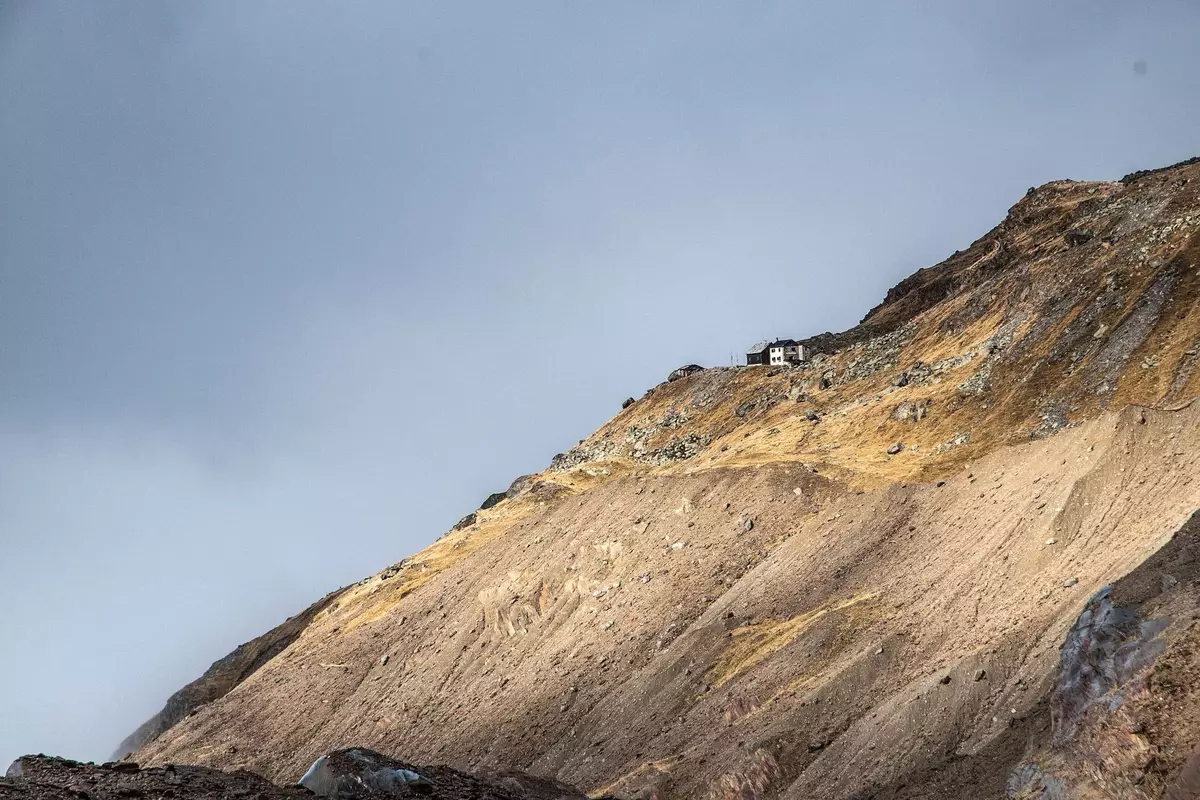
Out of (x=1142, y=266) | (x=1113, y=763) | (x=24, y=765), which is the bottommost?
(x=1113, y=763)

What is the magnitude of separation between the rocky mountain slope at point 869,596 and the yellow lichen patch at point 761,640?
5.1 inches

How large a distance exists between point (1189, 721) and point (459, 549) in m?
49.9

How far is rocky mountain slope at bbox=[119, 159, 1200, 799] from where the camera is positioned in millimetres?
19703

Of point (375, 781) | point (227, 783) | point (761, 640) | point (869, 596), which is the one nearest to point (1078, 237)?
point (869, 596)

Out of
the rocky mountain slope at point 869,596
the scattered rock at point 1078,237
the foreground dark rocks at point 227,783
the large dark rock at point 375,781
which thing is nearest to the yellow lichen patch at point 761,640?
the rocky mountain slope at point 869,596

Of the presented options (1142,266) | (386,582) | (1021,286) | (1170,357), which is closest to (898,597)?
(1170,357)

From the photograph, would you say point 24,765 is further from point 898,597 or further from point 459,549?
point 459,549

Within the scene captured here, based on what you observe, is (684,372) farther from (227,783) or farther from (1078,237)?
(227,783)

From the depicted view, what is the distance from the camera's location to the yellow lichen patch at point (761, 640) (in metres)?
29.8

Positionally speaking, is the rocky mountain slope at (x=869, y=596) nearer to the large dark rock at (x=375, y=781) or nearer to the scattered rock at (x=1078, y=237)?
the scattered rock at (x=1078, y=237)

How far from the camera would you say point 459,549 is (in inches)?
2432

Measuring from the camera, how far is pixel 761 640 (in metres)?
30.8

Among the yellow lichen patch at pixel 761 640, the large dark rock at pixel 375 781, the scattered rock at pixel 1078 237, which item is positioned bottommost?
the yellow lichen patch at pixel 761 640

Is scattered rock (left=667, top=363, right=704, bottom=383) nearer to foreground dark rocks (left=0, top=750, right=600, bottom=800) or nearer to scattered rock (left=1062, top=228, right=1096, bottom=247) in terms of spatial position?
scattered rock (left=1062, top=228, right=1096, bottom=247)
